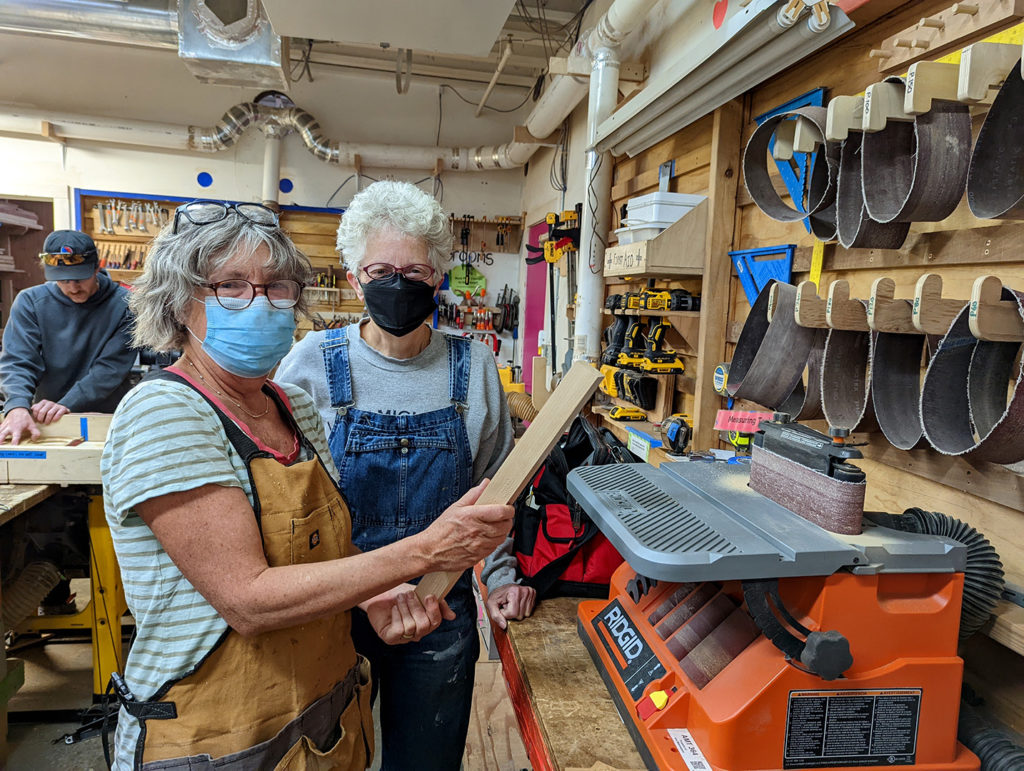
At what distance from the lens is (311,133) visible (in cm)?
577

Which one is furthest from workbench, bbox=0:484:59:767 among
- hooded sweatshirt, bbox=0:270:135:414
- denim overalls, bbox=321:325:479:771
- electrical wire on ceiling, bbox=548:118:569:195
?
electrical wire on ceiling, bbox=548:118:569:195

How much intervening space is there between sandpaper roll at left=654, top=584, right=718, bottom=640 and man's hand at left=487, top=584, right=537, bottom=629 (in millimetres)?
433

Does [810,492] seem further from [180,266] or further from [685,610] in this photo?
[180,266]

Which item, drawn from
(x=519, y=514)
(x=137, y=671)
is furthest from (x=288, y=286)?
(x=519, y=514)

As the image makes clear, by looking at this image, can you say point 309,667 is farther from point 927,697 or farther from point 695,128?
point 695,128

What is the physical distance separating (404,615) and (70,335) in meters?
2.97

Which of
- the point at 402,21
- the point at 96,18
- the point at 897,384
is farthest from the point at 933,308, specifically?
the point at 96,18

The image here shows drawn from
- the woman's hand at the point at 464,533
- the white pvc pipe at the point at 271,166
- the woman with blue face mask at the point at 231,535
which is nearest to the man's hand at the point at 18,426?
the woman with blue face mask at the point at 231,535

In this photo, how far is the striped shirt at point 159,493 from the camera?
88 cm

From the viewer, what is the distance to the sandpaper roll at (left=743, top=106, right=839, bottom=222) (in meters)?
1.30

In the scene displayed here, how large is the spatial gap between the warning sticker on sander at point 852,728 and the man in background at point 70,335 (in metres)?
3.36

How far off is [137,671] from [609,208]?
3125 millimetres

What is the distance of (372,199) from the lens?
1454 mm

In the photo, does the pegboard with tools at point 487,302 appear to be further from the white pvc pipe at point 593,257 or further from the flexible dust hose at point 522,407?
the white pvc pipe at point 593,257
